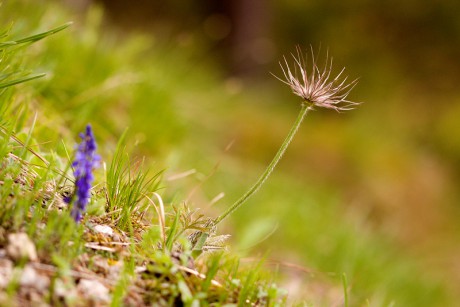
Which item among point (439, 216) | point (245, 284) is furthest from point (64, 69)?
point (439, 216)

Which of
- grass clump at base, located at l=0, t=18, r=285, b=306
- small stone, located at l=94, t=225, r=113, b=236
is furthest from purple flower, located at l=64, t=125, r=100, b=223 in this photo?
small stone, located at l=94, t=225, r=113, b=236

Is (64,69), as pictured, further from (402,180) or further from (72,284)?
(402,180)

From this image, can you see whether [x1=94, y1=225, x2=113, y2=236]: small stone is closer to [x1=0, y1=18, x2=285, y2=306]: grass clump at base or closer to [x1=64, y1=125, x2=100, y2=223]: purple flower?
[x1=0, y1=18, x2=285, y2=306]: grass clump at base

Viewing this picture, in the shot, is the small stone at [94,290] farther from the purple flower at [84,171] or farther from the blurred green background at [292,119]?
the blurred green background at [292,119]

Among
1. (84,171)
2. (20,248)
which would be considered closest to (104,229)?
(84,171)

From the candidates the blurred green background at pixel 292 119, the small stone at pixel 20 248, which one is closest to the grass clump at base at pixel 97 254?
the small stone at pixel 20 248

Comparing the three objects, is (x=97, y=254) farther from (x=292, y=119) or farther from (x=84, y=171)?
(x=292, y=119)
